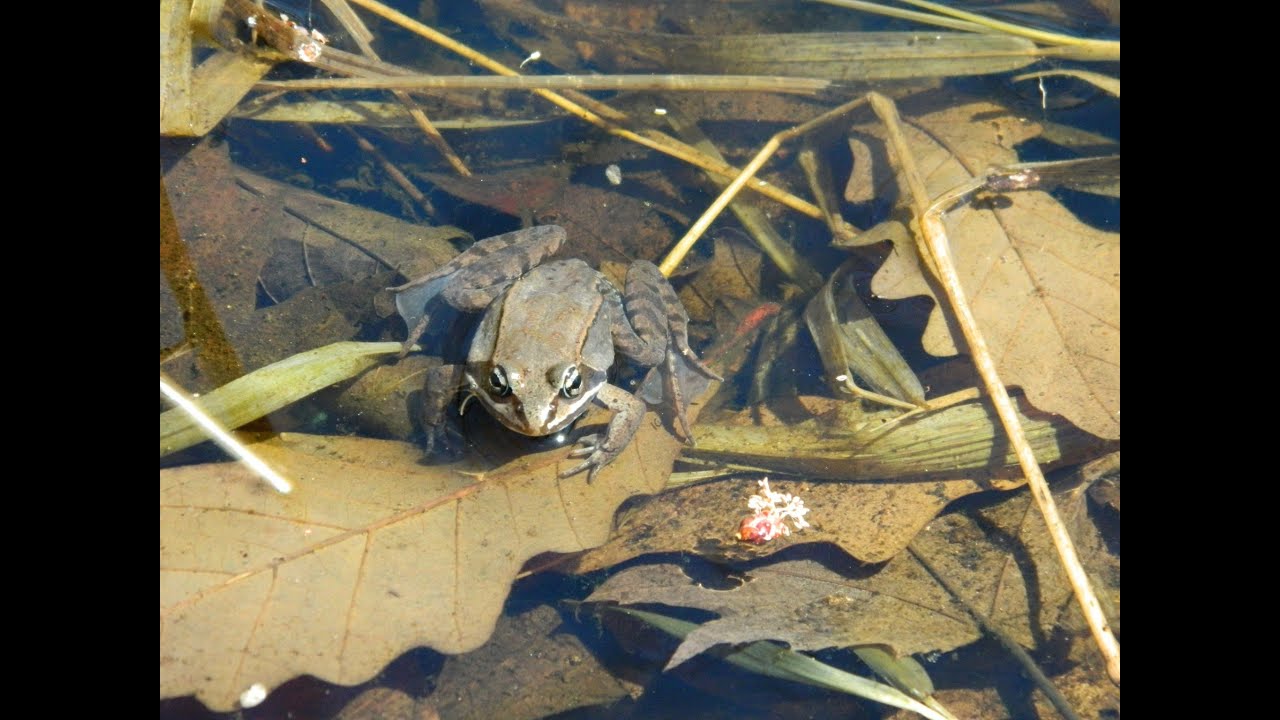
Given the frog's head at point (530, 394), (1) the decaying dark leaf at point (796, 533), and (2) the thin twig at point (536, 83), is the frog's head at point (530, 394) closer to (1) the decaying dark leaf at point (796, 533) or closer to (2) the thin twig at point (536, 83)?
(1) the decaying dark leaf at point (796, 533)

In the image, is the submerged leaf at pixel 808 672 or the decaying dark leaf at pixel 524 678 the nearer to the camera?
the submerged leaf at pixel 808 672

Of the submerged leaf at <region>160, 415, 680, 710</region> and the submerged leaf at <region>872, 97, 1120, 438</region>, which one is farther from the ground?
the submerged leaf at <region>872, 97, 1120, 438</region>

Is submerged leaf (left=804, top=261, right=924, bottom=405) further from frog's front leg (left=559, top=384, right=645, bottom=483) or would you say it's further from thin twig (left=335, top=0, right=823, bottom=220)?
frog's front leg (left=559, top=384, right=645, bottom=483)

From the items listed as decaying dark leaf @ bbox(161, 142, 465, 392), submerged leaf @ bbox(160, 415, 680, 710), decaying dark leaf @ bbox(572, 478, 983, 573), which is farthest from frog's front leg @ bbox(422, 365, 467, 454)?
decaying dark leaf @ bbox(572, 478, 983, 573)

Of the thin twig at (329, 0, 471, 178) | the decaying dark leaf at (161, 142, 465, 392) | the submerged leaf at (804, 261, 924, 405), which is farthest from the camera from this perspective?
the thin twig at (329, 0, 471, 178)

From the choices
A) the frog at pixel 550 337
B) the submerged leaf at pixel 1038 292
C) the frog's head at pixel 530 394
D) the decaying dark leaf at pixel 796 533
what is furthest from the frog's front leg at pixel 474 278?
the submerged leaf at pixel 1038 292

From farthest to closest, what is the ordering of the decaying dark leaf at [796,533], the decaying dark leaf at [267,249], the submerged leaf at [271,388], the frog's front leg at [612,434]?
the decaying dark leaf at [267,249] < the frog's front leg at [612,434] < the decaying dark leaf at [796,533] < the submerged leaf at [271,388]
